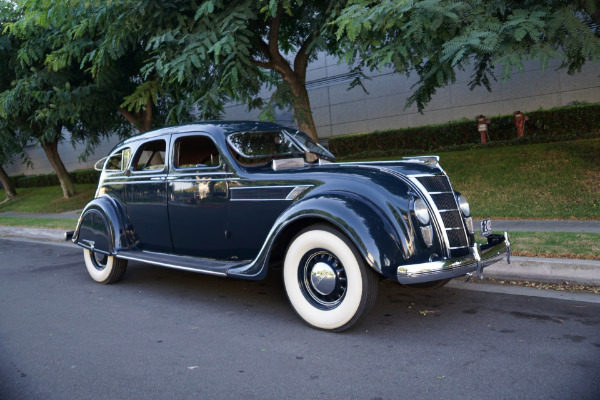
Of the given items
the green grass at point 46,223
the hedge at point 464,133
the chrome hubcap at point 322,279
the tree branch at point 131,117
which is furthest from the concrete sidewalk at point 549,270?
the tree branch at point 131,117

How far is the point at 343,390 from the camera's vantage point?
3008mm

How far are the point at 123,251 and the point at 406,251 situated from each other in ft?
11.6

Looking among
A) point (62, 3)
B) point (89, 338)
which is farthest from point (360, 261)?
point (62, 3)

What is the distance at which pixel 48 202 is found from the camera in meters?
20.6

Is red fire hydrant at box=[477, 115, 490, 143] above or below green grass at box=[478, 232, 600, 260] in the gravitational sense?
above

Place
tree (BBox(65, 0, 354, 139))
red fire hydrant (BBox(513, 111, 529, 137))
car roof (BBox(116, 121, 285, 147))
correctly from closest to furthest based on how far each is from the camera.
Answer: car roof (BBox(116, 121, 285, 147)) → tree (BBox(65, 0, 354, 139)) → red fire hydrant (BBox(513, 111, 529, 137))

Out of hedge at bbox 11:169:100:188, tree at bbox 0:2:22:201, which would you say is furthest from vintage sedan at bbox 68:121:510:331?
hedge at bbox 11:169:100:188

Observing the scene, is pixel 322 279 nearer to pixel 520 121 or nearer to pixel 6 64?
pixel 520 121

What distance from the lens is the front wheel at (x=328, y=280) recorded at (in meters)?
3.85

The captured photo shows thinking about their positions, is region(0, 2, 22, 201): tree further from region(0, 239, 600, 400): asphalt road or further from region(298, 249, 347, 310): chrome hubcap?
region(298, 249, 347, 310): chrome hubcap

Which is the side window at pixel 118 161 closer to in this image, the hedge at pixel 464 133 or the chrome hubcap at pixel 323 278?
the chrome hubcap at pixel 323 278

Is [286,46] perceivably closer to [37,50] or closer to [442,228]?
[37,50]

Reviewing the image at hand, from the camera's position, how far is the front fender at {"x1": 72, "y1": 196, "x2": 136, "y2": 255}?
5855mm

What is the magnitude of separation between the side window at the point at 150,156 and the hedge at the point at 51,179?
20.8 metres
